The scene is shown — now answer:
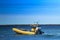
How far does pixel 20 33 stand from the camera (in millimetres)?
47250

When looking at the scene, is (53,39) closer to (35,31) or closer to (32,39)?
(32,39)

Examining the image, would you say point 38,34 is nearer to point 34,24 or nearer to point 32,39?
point 34,24

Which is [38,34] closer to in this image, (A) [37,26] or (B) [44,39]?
(A) [37,26]

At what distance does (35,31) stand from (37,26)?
720 mm

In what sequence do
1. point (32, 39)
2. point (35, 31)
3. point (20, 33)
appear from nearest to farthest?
point (32, 39) < point (35, 31) < point (20, 33)

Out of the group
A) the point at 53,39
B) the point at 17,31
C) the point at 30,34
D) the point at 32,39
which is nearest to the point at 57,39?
the point at 53,39

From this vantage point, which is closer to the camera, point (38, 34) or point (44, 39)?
point (44, 39)

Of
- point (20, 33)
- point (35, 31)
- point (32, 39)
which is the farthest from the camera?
point (20, 33)

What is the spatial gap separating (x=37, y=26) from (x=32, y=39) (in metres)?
6.35

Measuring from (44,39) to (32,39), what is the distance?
1.43 meters

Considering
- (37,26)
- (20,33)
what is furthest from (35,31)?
(20,33)

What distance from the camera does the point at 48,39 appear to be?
37562 mm

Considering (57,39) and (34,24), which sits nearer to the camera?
(57,39)

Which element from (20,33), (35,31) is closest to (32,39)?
(35,31)
